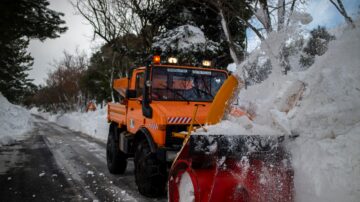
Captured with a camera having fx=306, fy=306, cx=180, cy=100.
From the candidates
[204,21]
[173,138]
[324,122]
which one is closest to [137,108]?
[173,138]

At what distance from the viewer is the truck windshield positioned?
200 inches

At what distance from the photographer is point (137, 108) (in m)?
5.37

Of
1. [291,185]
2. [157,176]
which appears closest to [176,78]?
[157,176]

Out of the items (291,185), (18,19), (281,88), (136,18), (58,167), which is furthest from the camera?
(136,18)

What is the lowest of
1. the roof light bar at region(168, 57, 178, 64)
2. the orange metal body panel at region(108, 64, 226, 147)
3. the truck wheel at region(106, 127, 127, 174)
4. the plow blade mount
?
the truck wheel at region(106, 127, 127, 174)

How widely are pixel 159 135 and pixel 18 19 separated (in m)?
9.30

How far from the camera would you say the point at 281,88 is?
3537mm

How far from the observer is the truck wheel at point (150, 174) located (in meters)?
4.45

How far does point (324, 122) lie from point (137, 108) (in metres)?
3.29

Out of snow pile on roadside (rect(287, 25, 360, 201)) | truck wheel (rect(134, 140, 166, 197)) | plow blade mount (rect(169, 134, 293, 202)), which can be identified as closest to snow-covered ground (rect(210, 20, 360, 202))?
snow pile on roadside (rect(287, 25, 360, 201))

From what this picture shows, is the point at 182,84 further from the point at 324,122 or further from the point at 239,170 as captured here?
the point at 324,122

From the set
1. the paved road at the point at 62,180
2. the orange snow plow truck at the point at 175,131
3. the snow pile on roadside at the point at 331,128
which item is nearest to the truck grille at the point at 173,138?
the orange snow plow truck at the point at 175,131

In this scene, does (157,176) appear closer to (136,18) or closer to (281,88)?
(281,88)

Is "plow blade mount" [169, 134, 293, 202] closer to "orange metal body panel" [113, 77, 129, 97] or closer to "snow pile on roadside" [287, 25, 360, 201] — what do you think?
"snow pile on roadside" [287, 25, 360, 201]
